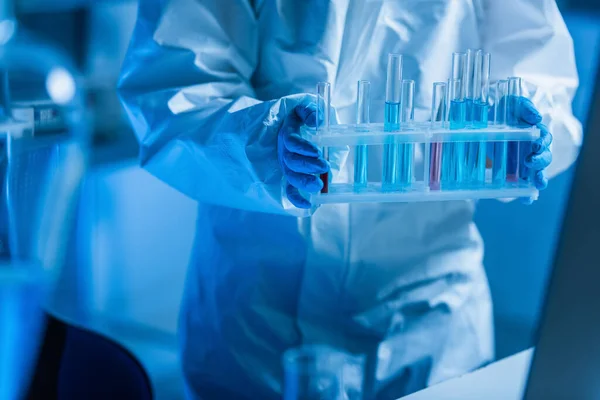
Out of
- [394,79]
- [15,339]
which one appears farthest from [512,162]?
[15,339]

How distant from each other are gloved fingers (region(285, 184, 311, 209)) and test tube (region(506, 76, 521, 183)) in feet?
1.04

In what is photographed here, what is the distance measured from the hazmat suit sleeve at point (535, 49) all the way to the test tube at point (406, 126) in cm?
35

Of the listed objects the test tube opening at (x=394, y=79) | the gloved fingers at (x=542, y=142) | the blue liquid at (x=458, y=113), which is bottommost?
the gloved fingers at (x=542, y=142)

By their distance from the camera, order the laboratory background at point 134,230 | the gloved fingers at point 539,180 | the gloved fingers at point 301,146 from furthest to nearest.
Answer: the laboratory background at point 134,230
the gloved fingers at point 539,180
the gloved fingers at point 301,146

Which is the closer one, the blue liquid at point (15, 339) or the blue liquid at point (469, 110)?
the blue liquid at point (469, 110)

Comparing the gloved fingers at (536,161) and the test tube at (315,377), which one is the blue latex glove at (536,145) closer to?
the gloved fingers at (536,161)

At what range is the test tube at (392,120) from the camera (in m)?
0.93

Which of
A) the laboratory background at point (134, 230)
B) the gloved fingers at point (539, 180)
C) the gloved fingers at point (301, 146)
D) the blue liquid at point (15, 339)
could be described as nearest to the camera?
the gloved fingers at point (301, 146)

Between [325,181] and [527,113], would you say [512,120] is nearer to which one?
[527,113]

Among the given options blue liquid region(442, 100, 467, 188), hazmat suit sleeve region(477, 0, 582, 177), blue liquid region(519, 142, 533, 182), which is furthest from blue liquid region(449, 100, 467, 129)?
hazmat suit sleeve region(477, 0, 582, 177)

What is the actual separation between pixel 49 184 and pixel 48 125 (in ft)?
1.06

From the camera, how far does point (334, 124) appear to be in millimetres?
956

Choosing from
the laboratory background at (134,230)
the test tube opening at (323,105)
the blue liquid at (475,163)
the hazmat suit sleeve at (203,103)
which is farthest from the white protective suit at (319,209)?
the laboratory background at (134,230)

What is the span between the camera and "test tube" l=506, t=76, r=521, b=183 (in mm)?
974
